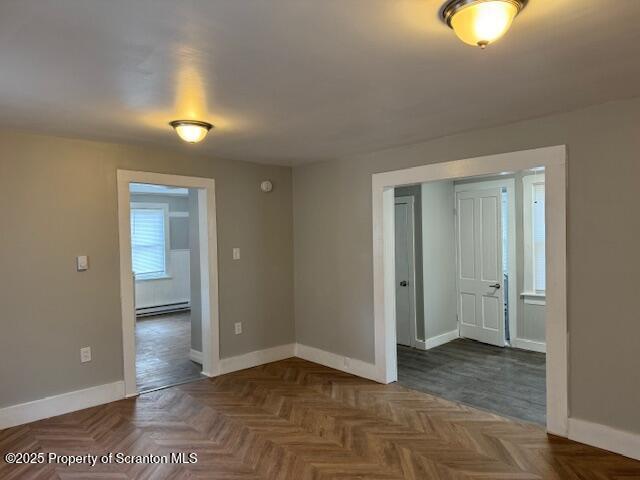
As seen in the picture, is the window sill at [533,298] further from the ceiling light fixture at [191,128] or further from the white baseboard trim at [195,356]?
the ceiling light fixture at [191,128]

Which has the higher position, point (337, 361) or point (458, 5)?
point (458, 5)

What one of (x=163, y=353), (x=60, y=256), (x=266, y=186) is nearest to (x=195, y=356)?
(x=163, y=353)

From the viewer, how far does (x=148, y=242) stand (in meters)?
8.10

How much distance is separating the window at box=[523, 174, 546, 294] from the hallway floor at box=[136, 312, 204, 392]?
13.5 feet

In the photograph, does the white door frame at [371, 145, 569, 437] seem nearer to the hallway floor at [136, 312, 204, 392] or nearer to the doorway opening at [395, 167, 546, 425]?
the doorway opening at [395, 167, 546, 425]

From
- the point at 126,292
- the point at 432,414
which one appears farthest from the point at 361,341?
the point at 126,292

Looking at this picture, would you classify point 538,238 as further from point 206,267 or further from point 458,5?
point 458,5

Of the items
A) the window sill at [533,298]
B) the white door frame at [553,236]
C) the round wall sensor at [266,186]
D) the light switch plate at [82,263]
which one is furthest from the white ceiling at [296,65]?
the window sill at [533,298]

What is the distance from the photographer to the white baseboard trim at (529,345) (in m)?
5.10

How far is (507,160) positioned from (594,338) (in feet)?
4.51

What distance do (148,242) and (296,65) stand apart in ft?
22.8

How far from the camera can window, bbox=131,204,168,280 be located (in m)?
7.93

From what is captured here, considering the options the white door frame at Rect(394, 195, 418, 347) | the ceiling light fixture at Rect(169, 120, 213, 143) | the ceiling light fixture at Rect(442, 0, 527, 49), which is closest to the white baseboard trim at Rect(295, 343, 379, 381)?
the white door frame at Rect(394, 195, 418, 347)

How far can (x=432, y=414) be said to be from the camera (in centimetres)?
341
